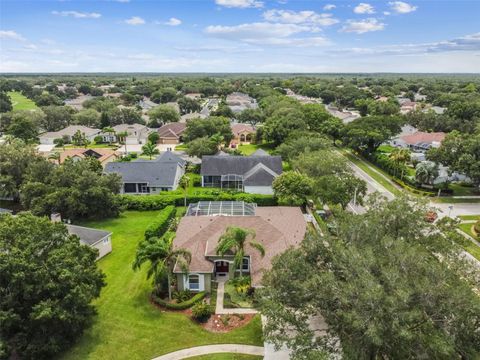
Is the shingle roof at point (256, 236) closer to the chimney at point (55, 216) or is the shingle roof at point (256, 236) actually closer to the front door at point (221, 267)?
the front door at point (221, 267)

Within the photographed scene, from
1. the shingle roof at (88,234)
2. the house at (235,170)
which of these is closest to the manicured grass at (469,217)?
the house at (235,170)

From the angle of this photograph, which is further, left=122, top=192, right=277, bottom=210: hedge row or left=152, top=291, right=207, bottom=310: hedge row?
left=122, top=192, right=277, bottom=210: hedge row

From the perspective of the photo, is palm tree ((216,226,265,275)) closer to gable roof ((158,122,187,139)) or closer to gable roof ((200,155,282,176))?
gable roof ((200,155,282,176))

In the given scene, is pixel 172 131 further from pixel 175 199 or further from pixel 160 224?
pixel 160 224

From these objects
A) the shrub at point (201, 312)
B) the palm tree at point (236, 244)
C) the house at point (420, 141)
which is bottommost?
the shrub at point (201, 312)

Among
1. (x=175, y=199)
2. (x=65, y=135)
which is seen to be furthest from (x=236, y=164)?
(x=65, y=135)

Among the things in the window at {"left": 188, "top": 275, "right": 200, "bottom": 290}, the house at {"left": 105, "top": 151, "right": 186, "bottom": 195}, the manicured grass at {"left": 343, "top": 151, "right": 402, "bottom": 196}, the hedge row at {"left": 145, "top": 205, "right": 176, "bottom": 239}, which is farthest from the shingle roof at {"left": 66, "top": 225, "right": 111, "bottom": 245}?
the manicured grass at {"left": 343, "top": 151, "right": 402, "bottom": 196}
